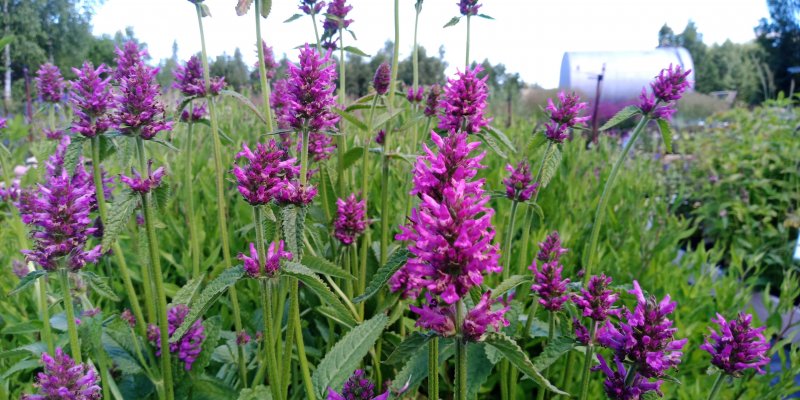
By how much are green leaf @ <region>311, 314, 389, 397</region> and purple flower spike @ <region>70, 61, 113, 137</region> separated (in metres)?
0.98

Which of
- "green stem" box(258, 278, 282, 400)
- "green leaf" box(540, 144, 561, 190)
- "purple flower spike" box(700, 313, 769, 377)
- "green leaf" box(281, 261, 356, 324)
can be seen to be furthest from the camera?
"green leaf" box(540, 144, 561, 190)

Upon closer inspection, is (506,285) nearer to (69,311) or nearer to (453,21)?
(69,311)

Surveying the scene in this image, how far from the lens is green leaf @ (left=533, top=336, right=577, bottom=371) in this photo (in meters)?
1.36

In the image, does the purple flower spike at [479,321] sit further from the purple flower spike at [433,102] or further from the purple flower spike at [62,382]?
the purple flower spike at [433,102]

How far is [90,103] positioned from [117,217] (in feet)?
1.49

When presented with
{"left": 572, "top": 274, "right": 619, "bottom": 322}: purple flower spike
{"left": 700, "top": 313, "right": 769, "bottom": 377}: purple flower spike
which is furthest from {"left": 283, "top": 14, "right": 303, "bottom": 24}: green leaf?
{"left": 700, "top": 313, "right": 769, "bottom": 377}: purple flower spike

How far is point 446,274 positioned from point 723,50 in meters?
75.0

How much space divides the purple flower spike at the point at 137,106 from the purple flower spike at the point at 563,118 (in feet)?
3.96

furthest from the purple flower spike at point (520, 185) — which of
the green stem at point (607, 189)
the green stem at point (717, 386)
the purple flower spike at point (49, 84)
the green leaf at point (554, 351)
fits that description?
the purple flower spike at point (49, 84)

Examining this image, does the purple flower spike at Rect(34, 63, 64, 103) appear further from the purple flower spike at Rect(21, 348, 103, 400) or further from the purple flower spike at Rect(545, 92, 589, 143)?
the purple flower spike at Rect(545, 92, 589, 143)

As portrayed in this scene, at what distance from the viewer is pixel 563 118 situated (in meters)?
1.73

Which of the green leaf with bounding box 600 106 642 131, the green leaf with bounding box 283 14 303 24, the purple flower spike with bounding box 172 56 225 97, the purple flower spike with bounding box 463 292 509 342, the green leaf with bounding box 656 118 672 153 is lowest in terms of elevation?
the purple flower spike with bounding box 463 292 509 342

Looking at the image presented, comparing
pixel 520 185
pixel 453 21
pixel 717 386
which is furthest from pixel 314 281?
pixel 453 21

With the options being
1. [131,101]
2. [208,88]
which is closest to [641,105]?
[208,88]
